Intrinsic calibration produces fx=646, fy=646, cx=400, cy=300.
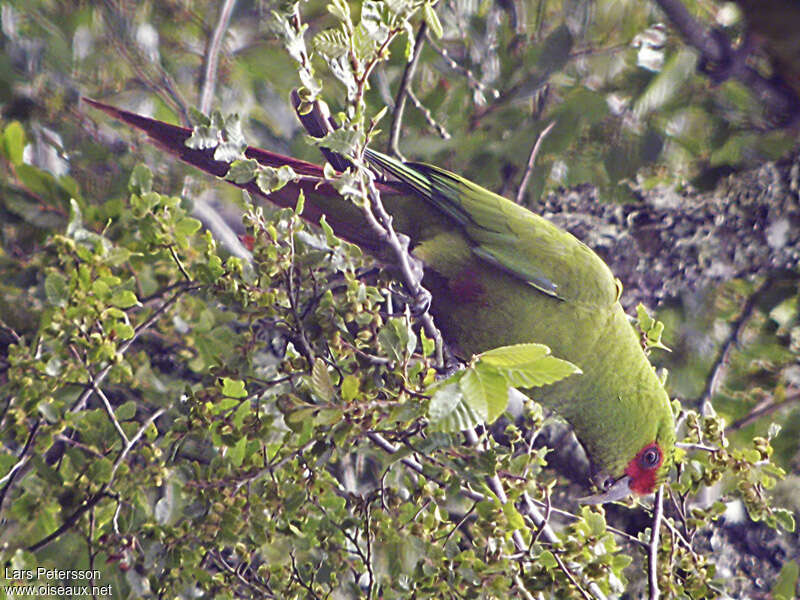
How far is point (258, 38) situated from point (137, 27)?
0.80 feet

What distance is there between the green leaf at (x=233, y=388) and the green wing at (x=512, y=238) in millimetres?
387

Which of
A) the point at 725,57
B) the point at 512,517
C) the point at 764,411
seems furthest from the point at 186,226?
the point at 764,411

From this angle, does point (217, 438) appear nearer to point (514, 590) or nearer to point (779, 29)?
point (514, 590)

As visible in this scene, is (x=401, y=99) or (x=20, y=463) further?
(x=401, y=99)

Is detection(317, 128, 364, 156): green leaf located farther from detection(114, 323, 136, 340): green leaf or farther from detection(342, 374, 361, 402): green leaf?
detection(114, 323, 136, 340): green leaf

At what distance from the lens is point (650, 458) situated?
3.10 ft

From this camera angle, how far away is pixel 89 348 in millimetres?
800

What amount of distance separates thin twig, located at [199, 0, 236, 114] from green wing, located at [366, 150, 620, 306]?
0.48 metres

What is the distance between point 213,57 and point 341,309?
81 cm

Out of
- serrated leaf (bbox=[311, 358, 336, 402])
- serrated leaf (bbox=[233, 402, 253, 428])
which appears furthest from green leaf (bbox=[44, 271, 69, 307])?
serrated leaf (bbox=[311, 358, 336, 402])

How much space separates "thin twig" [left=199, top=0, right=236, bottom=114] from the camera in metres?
1.24

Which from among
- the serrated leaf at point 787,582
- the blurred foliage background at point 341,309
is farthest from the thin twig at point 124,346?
the serrated leaf at point 787,582

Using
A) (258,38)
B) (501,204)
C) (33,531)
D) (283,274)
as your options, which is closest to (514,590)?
(283,274)

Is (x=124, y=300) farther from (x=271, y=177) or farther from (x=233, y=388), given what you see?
(x=271, y=177)
